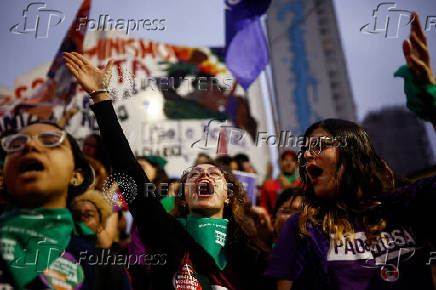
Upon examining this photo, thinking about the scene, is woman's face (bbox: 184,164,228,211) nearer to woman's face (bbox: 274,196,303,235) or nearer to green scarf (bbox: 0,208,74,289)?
woman's face (bbox: 274,196,303,235)

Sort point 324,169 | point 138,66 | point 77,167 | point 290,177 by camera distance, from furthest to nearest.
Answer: point 138,66 < point 290,177 < point 324,169 < point 77,167

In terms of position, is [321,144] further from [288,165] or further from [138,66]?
[138,66]

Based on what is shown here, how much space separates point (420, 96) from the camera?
1.48 metres

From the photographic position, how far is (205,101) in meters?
6.14

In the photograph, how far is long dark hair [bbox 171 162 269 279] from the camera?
1.88 meters

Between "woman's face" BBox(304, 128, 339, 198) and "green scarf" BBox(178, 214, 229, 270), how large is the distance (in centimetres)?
58

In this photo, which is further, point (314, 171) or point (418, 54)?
point (314, 171)

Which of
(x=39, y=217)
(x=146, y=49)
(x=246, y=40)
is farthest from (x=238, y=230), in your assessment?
(x=146, y=49)

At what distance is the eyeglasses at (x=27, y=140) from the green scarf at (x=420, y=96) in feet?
5.03

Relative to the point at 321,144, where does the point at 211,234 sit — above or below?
below

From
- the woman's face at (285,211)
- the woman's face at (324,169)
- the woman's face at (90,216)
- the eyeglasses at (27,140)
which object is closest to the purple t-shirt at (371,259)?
the woman's face at (324,169)

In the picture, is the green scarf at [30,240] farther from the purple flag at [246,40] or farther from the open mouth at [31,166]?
the purple flag at [246,40]

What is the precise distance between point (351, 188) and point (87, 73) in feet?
4.59

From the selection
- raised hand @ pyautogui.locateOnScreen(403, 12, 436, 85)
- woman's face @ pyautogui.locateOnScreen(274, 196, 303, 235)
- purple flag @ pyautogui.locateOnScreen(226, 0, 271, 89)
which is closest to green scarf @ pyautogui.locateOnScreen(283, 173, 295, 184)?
purple flag @ pyautogui.locateOnScreen(226, 0, 271, 89)
